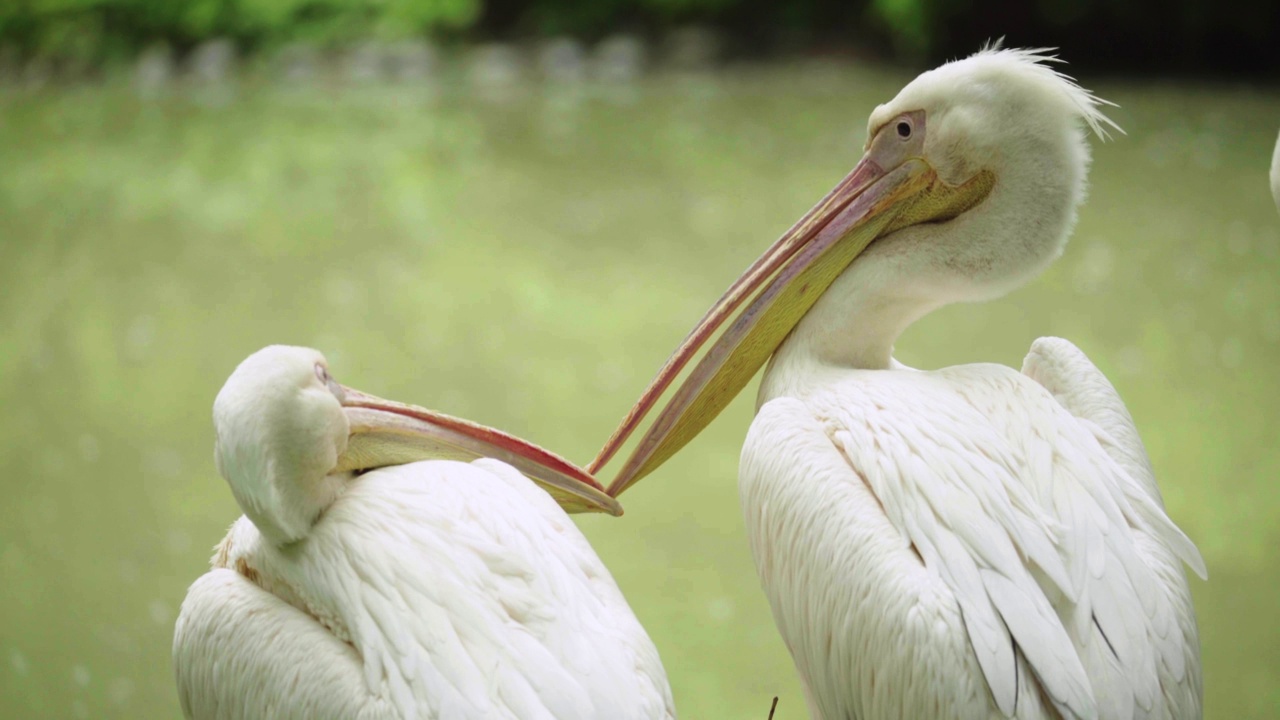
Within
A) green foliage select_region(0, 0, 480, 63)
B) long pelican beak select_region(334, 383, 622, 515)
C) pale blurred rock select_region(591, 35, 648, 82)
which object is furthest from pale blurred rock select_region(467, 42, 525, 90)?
long pelican beak select_region(334, 383, 622, 515)

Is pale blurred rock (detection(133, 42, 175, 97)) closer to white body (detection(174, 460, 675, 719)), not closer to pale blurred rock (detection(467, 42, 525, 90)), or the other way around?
pale blurred rock (detection(467, 42, 525, 90))

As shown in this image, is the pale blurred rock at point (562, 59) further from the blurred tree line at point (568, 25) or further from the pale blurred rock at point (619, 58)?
the blurred tree line at point (568, 25)

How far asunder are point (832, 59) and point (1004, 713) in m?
12.2

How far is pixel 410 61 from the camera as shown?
1362 cm

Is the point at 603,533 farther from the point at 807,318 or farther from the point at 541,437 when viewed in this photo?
the point at 807,318

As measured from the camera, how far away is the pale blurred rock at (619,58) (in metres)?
13.2

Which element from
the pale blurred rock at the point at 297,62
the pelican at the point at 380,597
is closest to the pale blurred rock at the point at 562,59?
the pale blurred rock at the point at 297,62

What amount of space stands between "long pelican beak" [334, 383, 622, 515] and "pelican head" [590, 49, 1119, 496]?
219 millimetres

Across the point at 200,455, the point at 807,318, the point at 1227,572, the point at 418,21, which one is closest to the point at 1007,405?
the point at 807,318

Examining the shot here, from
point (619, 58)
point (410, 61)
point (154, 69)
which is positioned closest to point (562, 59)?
point (619, 58)

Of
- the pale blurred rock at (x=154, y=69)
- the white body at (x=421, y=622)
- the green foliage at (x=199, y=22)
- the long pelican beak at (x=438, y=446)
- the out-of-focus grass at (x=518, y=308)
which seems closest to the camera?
the white body at (x=421, y=622)

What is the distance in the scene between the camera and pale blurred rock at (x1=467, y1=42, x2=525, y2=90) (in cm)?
1302

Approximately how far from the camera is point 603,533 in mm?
4332

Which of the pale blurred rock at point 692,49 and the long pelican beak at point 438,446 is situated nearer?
the long pelican beak at point 438,446
